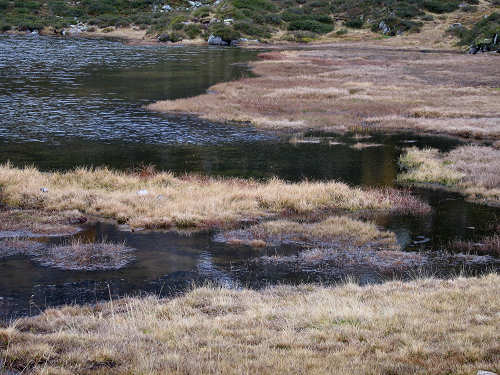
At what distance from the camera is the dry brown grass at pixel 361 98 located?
40.1 meters

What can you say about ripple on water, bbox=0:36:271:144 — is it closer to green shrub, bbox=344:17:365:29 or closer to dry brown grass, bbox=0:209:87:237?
dry brown grass, bbox=0:209:87:237

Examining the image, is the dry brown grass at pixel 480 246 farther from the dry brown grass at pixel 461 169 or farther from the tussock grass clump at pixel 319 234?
the dry brown grass at pixel 461 169

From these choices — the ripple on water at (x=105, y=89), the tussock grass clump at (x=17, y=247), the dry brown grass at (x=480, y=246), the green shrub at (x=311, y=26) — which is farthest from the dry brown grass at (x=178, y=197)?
the green shrub at (x=311, y=26)

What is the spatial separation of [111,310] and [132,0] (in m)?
158

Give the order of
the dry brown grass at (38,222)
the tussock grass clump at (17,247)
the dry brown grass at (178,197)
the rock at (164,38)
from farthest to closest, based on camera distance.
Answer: the rock at (164,38)
the dry brown grass at (178,197)
the dry brown grass at (38,222)
the tussock grass clump at (17,247)

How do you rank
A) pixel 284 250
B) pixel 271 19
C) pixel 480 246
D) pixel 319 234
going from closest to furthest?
pixel 284 250 → pixel 480 246 → pixel 319 234 → pixel 271 19

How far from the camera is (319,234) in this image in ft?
61.7

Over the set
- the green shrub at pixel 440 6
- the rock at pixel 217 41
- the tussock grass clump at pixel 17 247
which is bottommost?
the tussock grass clump at pixel 17 247

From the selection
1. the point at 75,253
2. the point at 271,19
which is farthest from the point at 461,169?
the point at 271,19

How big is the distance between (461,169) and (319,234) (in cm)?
1249

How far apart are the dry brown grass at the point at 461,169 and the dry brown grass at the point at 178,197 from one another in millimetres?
3282

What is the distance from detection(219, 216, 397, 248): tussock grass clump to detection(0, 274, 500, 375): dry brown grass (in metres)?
4.96

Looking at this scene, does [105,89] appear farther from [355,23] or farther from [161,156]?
[355,23]

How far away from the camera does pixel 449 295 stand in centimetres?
1223
